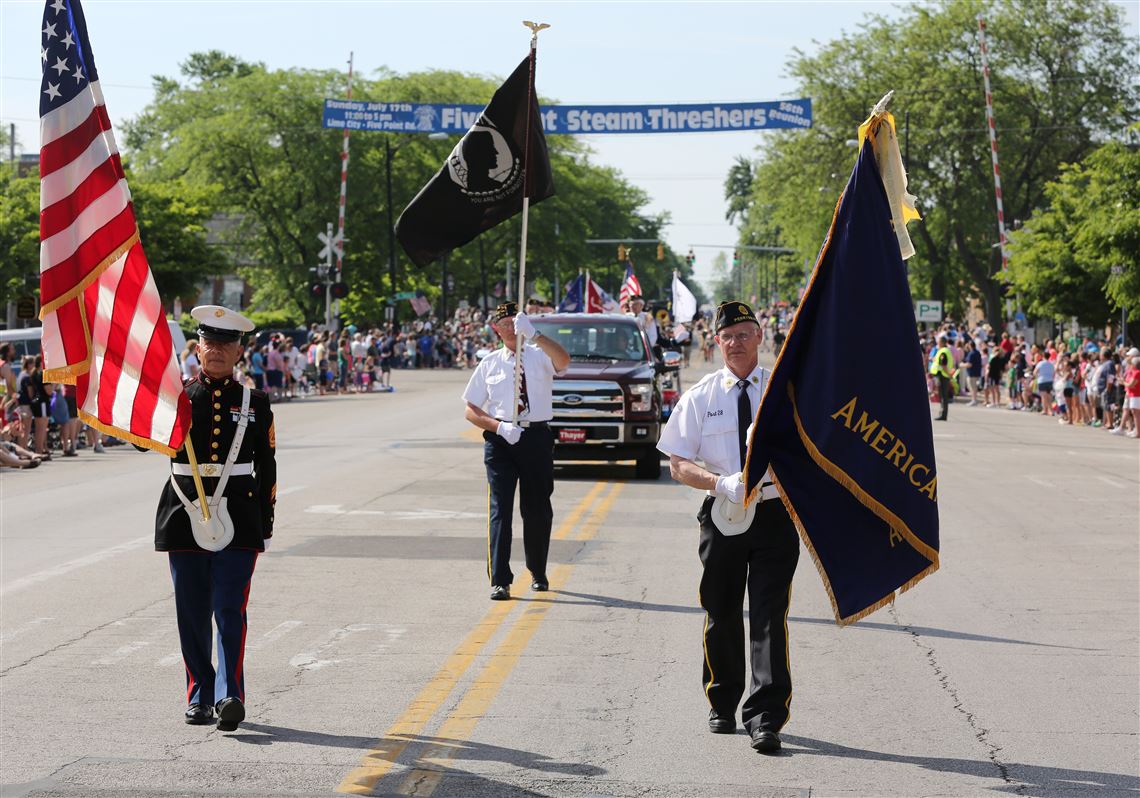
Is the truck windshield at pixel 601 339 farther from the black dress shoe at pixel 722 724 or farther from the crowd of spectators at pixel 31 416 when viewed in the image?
the black dress shoe at pixel 722 724

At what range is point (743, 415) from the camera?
22.9ft

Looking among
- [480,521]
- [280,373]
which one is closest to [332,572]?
[480,521]

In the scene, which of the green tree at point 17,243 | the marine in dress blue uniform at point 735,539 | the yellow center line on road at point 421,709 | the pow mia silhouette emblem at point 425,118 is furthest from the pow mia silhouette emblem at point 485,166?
the green tree at point 17,243

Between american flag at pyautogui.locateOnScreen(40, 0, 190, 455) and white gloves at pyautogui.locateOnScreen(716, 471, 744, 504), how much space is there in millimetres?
2247

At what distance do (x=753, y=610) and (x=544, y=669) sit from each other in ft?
6.08

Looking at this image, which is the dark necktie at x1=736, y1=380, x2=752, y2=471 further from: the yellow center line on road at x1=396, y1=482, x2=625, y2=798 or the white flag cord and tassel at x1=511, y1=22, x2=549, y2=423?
the white flag cord and tassel at x1=511, y1=22, x2=549, y2=423

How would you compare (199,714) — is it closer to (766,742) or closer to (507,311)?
(766,742)

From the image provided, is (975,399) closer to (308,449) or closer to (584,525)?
(308,449)

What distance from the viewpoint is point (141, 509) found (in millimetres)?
16891

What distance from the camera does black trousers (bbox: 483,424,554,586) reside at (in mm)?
10766

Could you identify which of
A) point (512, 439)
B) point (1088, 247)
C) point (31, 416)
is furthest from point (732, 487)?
point (1088, 247)

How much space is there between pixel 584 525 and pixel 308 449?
11.0 meters

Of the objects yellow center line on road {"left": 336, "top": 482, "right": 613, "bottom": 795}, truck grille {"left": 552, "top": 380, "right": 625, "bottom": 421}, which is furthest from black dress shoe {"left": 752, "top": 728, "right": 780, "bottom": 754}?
truck grille {"left": 552, "top": 380, "right": 625, "bottom": 421}

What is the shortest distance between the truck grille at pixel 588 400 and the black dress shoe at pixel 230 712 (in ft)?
43.6
